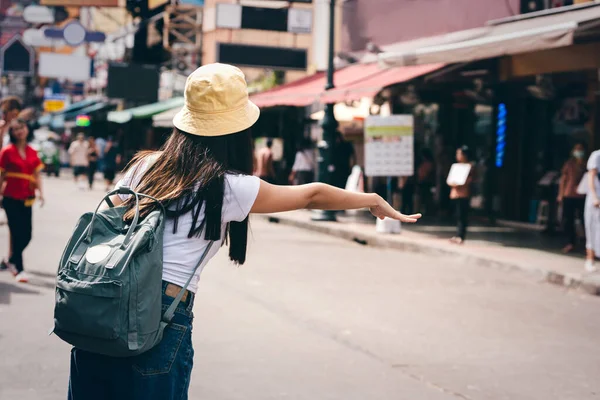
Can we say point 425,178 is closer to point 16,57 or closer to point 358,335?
point 358,335

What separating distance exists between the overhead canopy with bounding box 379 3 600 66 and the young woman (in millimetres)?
10514

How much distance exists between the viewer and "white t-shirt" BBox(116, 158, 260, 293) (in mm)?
3180

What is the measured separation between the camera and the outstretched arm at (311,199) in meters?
3.28

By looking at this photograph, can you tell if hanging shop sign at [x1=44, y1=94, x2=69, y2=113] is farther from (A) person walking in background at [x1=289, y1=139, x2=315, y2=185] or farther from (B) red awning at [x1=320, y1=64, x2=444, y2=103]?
(B) red awning at [x1=320, y1=64, x2=444, y2=103]

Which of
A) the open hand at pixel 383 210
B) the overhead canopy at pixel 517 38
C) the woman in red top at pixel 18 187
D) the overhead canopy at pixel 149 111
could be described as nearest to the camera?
the open hand at pixel 383 210

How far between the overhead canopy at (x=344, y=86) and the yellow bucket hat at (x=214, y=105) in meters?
14.6

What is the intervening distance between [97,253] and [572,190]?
13.4 m

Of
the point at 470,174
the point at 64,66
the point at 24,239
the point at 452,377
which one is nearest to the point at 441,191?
the point at 470,174

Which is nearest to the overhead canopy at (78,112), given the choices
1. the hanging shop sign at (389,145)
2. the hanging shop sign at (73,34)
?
the hanging shop sign at (73,34)

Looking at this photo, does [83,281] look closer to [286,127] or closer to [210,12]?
[286,127]

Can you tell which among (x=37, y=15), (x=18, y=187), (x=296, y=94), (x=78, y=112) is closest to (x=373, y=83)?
(x=296, y=94)

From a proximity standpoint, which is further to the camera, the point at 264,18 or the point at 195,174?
the point at 264,18

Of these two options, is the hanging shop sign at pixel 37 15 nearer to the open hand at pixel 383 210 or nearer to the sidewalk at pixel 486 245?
the sidewalk at pixel 486 245

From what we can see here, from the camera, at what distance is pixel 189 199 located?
3176 mm
